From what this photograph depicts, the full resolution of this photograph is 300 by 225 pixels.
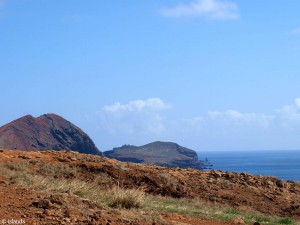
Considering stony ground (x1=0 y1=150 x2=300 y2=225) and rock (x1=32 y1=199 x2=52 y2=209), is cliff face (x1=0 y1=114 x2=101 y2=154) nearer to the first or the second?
stony ground (x1=0 y1=150 x2=300 y2=225)

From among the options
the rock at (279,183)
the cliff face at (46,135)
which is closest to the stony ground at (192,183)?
the rock at (279,183)

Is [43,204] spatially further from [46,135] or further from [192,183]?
[46,135]

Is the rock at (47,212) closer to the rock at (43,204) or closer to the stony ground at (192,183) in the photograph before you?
the rock at (43,204)

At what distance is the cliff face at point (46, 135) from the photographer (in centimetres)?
5903

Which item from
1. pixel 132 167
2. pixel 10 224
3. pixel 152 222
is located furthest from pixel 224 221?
pixel 132 167

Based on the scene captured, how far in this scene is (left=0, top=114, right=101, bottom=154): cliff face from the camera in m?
59.0

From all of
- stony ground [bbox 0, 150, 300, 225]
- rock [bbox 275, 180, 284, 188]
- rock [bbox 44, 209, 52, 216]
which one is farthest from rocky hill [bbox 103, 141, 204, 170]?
rock [bbox 44, 209, 52, 216]

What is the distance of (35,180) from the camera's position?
12836 mm

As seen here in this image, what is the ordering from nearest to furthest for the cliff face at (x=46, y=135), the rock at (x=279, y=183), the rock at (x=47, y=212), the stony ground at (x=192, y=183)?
the rock at (x=47, y=212) → the stony ground at (x=192, y=183) → the rock at (x=279, y=183) → the cliff face at (x=46, y=135)

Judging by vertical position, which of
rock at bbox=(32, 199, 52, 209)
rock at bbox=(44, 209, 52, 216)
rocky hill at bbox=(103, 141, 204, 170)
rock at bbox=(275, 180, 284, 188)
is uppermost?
rocky hill at bbox=(103, 141, 204, 170)

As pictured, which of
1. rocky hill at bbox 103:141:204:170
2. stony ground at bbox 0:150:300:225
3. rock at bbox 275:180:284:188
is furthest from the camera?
rocky hill at bbox 103:141:204:170

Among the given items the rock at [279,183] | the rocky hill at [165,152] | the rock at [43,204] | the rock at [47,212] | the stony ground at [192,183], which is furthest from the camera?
the rocky hill at [165,152]

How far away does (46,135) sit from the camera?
210ft

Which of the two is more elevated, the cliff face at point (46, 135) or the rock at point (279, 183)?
the cliff face at point (46, 135)
